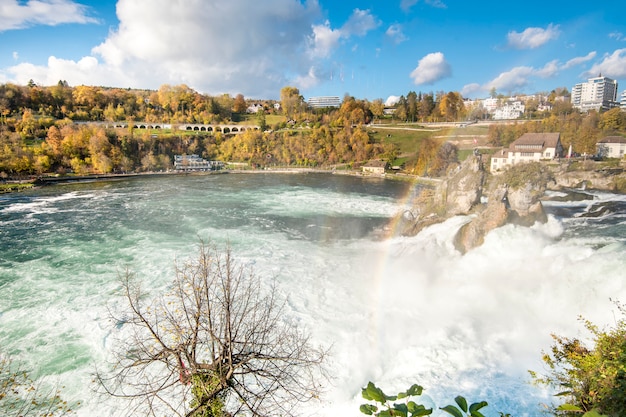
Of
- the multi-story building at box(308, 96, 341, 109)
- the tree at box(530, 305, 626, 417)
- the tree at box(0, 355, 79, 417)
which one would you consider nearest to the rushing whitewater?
the tree at box(0, 355, 79, 417)

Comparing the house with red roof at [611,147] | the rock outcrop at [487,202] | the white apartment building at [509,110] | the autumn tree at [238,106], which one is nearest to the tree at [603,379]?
the rock outcrop at [487,202]

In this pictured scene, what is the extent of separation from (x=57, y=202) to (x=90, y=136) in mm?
34357

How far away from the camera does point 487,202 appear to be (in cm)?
1798

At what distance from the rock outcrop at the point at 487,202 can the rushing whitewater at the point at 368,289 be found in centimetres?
63

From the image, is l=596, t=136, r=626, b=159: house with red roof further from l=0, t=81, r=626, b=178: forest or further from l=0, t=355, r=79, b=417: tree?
l=0, t=355, r=79, b=417: tree

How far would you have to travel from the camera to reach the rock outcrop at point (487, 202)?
15961 mm

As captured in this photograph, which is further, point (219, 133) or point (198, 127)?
point (198, 127)

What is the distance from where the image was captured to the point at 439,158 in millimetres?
48250

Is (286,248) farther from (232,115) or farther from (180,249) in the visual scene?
(232,115)

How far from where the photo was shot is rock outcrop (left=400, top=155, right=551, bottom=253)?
1596 centimetres

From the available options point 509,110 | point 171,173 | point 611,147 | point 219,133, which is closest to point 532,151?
point 611,147

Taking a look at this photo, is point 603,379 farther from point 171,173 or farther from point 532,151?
point 171,173

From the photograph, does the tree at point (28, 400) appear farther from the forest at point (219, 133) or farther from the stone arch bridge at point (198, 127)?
the stone arch bridge at point (198, 127)

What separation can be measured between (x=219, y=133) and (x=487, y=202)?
239 feet
